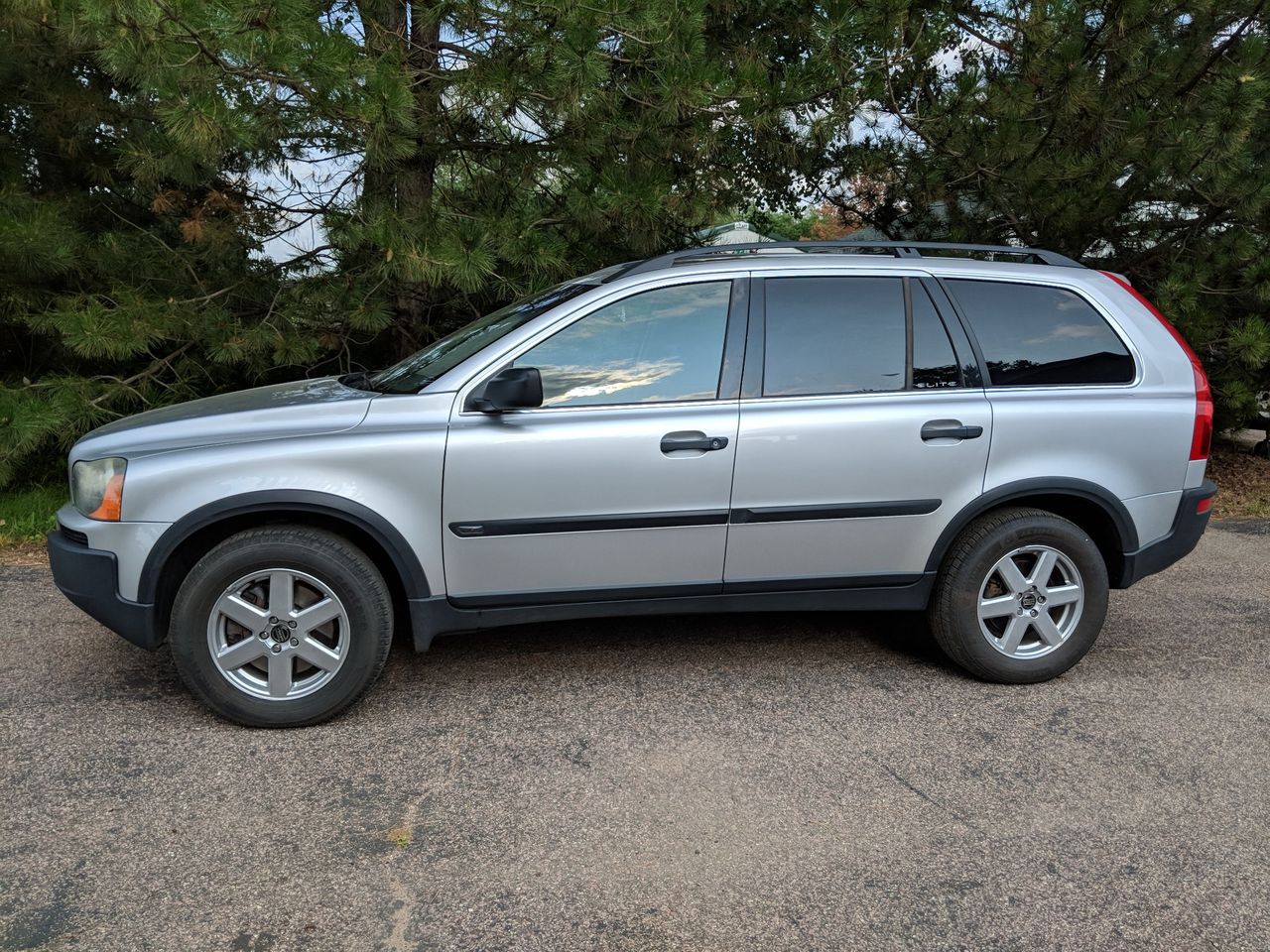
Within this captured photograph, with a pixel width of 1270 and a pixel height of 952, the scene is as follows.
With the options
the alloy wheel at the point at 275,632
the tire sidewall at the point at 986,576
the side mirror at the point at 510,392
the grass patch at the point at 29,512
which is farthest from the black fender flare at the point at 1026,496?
the grass patch at the point at 29,512

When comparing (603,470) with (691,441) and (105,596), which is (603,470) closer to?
(691,441)

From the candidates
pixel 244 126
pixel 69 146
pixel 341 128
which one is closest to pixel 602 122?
pixel 341 128

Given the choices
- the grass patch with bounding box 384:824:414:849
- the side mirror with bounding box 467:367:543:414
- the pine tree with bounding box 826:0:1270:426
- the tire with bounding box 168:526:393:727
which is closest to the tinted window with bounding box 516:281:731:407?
the side mirror with bounding box 467:367:543:414

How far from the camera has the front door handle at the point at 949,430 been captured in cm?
419

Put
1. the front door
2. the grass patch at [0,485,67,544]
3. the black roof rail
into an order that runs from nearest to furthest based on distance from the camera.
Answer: the front door
the black roof rail
the grass patch at [0,485,67,544]

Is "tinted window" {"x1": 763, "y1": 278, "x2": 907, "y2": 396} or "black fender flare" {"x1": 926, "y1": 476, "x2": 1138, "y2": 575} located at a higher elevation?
"tinted window" {"x1": 763, "y1": 278, "x2": 907, "y2": 396}

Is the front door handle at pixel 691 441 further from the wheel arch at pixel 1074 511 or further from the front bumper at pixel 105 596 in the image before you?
the front bumper at pixel 105 596

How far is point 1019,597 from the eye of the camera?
436cm

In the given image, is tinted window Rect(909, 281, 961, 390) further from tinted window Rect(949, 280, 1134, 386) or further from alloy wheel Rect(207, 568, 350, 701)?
alloy wheel Rect(207, 568, 350, 701)

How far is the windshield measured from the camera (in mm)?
4219

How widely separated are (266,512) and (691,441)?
1.61m

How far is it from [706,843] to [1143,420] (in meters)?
2.63

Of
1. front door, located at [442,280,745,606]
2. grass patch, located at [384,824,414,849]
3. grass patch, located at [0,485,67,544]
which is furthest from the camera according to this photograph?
grass patch, located at [0,485,67,544]

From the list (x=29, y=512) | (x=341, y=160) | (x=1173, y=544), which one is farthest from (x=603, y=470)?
(x=29, y=512)
